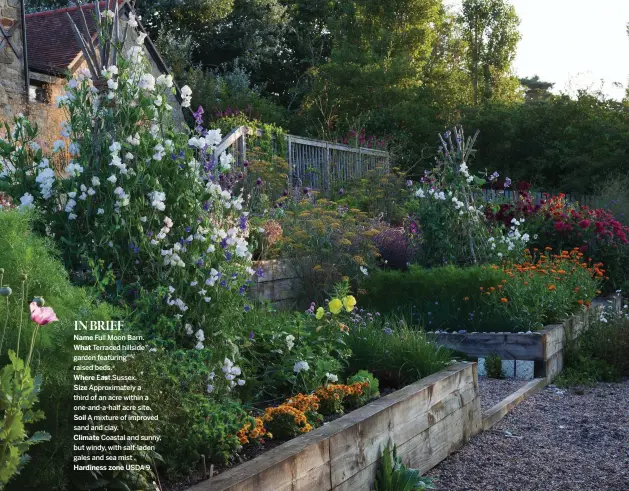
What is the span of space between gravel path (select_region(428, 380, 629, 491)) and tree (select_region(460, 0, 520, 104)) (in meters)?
22.1

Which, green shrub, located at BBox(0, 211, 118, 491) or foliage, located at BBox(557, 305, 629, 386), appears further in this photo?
foliage, located at BBox(557, 305, 629, 386)

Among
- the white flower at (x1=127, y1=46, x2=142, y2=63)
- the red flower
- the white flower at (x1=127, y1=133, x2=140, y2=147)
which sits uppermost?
the white flower at (x1=127, y1=46, x2=142, y2=63)

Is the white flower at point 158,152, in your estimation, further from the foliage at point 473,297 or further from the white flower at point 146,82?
the foliage at point 473,297

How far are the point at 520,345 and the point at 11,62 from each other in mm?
9096

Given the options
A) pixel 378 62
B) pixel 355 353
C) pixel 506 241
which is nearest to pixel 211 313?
pixel 355 353

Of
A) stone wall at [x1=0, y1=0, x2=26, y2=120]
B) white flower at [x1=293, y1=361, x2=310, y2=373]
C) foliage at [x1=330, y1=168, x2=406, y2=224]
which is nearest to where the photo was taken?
white flower at [x1=293, y1=361, x2=310, y2=373]

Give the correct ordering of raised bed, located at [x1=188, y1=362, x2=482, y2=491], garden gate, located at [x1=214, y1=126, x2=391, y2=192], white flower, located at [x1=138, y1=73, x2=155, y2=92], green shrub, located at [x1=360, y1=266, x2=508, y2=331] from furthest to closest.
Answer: garden gate, located at [x1=214, y1=126, x2=391, y2=192] → green shrub, located at [x1=360, y1=266, x2=508, y2=331] → white flower, located at [x1=138, y1=73, x2=155, y2=92] → raised bed, located at [x1=188, y1=362, x2=482, y2=491]

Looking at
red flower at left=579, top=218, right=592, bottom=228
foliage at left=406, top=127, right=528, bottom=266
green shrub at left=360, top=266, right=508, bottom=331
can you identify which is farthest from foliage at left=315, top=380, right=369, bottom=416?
red flower at left=579, top=218, right=592, bottom=228

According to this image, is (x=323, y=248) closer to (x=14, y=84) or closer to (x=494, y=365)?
(x=494, y=365)

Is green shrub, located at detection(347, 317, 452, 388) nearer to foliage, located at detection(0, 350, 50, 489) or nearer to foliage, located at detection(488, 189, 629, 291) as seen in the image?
foliage, located at detection(0, 350, 50, 489)

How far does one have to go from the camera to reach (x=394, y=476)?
367 centimetres

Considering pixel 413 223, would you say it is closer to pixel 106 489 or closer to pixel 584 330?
pixel 584 330

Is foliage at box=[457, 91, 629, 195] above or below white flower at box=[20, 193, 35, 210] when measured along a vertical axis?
above

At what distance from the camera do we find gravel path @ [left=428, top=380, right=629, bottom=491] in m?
4.16
